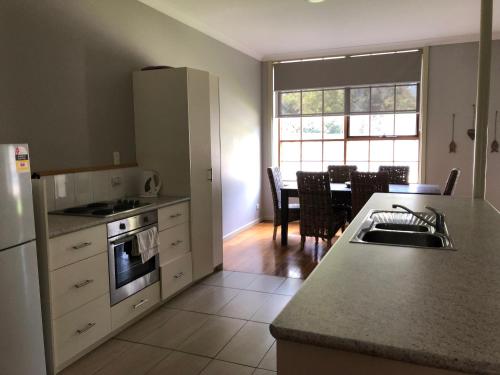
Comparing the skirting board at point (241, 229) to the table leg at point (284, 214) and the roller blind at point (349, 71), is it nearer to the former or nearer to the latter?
the table leg at point (284, 214)

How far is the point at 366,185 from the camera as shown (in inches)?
173

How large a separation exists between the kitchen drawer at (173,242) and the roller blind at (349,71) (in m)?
3.68

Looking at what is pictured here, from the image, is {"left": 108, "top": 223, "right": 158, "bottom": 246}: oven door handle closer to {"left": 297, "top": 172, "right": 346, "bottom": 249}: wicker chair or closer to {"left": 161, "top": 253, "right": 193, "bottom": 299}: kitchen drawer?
{"left": 161, "top": 253, "right": 193, "bottom": 299}: kitchen drawer

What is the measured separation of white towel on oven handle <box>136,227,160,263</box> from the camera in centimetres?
297

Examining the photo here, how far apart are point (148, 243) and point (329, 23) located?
11.0 feet

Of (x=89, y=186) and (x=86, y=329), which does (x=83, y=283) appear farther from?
(x=89, y=186)

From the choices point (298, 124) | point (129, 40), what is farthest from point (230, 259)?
point (298, 124)

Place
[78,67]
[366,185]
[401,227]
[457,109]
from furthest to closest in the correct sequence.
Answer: [457,109] < [366,185] < [78,67] < [401,227]

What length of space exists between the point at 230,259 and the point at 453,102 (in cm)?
378

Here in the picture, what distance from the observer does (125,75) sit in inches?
143

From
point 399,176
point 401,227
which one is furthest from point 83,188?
point 399,176

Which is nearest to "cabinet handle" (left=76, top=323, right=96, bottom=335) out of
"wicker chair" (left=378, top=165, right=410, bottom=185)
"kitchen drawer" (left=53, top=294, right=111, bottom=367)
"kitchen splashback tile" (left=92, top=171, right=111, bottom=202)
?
"kitchen drawer" (left=53, top=294, right=111, bottom=367)

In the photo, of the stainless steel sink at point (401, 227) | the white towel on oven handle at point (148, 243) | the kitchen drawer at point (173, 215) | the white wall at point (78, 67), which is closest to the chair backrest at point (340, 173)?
the white wall at point (78, 67)

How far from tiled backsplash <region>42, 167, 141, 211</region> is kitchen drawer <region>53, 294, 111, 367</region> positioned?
0.81 m
